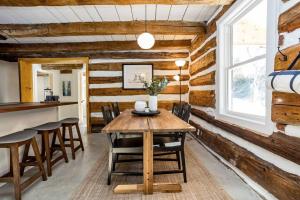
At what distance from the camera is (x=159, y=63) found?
19.6 feet

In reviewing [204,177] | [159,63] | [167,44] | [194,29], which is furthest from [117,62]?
[204,177]

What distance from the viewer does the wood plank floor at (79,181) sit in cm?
231

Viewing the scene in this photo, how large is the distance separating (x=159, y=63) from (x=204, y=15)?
7.64 ft

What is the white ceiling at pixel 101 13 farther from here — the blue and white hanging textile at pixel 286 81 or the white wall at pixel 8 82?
the white wall at pixel 8 82

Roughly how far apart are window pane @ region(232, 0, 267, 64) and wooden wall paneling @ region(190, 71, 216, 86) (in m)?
0.63

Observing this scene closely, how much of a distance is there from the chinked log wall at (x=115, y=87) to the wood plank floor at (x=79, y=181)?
7.38 ft

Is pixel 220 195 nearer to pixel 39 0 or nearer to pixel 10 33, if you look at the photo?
pixel 39 0

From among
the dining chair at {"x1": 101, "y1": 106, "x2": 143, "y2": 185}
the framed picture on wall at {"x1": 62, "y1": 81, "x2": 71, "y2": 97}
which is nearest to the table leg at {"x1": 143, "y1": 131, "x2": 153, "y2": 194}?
the dining chair at {"x1": 101, "y1": 106, "x2": 143, "y2": 185}

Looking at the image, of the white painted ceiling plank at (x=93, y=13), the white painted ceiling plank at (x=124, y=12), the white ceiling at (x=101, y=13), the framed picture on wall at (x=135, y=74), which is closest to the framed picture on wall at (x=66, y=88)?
the framed picture on wall at (x=135, y=74)

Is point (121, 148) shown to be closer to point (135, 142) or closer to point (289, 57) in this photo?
point (135, 142)

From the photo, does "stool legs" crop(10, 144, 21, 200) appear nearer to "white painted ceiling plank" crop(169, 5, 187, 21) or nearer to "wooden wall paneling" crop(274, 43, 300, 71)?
"wooden wall paneling" crop(274, 43, 300, 71)

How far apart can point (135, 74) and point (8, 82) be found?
4.03 m

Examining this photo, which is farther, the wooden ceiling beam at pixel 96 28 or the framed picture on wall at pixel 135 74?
the framed picture on wall at pixel 135 74

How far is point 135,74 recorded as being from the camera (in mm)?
5938
